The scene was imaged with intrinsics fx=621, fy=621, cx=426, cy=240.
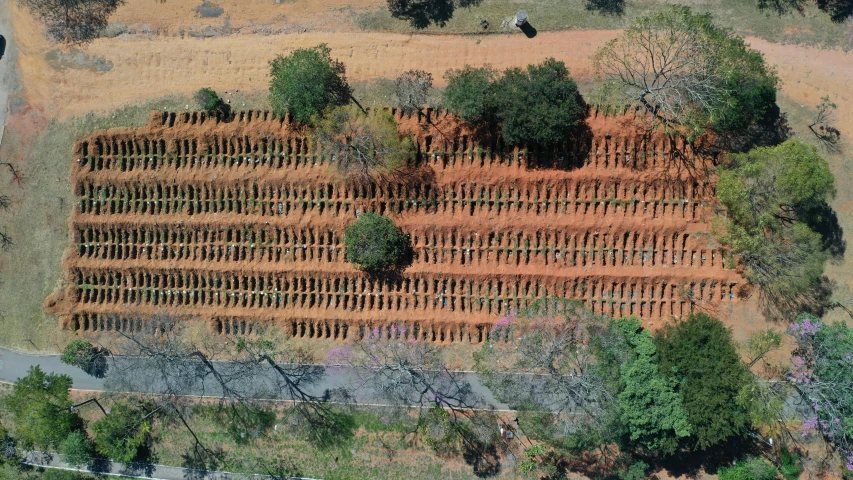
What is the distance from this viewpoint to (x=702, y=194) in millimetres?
35000

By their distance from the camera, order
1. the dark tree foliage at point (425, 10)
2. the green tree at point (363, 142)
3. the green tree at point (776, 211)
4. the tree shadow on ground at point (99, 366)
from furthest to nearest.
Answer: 1. the tree shadow on ground at point (99, 366)
2. the dark tree foliage at point (425, 10)
3. the green tree at point (363, 142)
4. the green tree at point (776, 211)

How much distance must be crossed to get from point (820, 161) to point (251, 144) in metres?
31.6

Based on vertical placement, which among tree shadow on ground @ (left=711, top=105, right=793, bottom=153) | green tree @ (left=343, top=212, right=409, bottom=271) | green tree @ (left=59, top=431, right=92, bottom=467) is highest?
tree shadow on ground @ (left=711, top=105, right=793, bottom=153)

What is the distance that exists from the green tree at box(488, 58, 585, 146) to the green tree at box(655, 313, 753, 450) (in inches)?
493

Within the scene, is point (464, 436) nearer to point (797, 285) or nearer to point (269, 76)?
point (797, 285)

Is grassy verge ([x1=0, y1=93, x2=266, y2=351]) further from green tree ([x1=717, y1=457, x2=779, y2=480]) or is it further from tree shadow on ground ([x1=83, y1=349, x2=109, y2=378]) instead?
green tree ([x1=717, y1=457, x2=779, y2=480])

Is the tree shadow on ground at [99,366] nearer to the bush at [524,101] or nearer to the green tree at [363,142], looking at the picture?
the green tree at [363,142]

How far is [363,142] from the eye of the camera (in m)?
35.0

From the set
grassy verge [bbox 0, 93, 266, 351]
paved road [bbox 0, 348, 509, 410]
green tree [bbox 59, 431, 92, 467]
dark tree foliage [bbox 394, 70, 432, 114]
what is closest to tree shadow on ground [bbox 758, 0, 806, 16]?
dark tree foliage [bbox 394, 70, 432, 114]

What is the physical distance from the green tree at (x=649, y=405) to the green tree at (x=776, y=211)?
7632mm

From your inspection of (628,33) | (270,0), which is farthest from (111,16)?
(628,33)

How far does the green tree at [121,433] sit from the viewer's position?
35.9 m

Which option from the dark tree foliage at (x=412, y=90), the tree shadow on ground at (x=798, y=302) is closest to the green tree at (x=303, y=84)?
the dark tree foliage at (x=412, y=90)

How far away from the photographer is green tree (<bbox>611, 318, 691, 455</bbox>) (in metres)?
31.4
